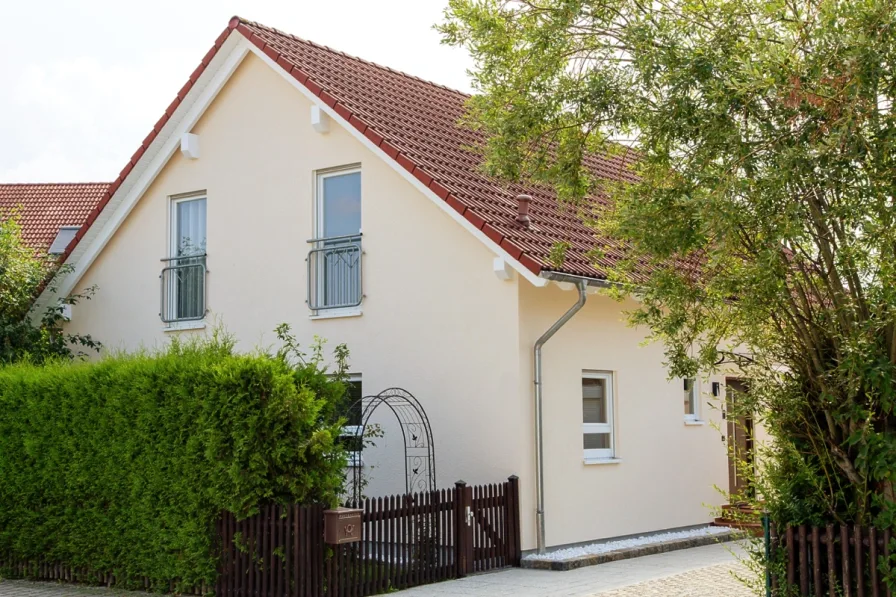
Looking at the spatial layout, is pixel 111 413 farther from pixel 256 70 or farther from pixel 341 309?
pixel 256 70

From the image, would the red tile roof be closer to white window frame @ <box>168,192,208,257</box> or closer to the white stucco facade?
white window frame @ <box>168,192,208,257</box>

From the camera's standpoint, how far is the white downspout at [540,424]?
1314 cm

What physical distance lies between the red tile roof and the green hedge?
1933 cm

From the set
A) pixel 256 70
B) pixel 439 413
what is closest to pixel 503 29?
pixel 439 413

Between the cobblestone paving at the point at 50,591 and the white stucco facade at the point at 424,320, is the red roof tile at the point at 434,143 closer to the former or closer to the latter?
the white stucco facade at the point at 424,320

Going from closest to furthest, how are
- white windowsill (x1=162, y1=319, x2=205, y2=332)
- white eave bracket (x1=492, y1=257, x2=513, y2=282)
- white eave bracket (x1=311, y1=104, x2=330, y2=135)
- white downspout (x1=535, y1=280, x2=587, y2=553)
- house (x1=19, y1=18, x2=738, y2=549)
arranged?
white eave bracket (x1=492, y1=257, x2=513, y2=282) → white downspout (x1=535, y1=280, x2=587, y2=553) → house (x1=19, y1=18, x2=738, y2=549) → white eave bracket (x1=311, y1=104, x2=330, y2=135) → white windowsill (x1=162, y1=319, x2=205, y2=332)

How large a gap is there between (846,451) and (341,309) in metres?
7.95

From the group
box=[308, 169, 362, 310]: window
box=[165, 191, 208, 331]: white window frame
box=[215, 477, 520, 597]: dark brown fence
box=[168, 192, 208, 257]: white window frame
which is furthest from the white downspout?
box=[168, 192, 208, 257]: white window frame

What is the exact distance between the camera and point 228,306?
16391 millimetres

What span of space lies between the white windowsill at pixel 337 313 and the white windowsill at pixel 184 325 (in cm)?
227

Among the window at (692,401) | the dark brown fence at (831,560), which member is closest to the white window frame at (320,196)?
the window at (692,401)

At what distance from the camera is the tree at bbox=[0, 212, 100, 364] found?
1694 cm

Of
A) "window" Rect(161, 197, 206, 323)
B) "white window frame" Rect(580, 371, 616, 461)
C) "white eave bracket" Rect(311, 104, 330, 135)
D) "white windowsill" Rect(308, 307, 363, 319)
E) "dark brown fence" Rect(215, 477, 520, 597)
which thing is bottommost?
"dark brown fence" Rect(215, 477, 520, 597)

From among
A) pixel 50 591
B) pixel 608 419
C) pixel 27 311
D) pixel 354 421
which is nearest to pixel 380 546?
pixel 354 421
